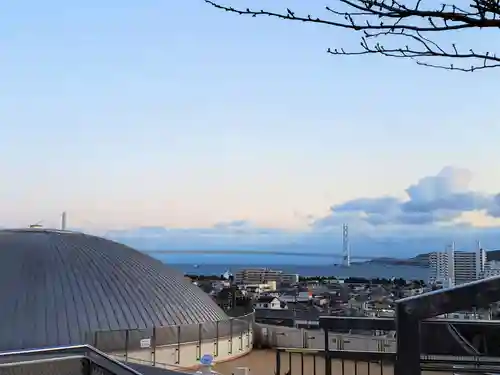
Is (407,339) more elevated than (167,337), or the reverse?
(407,339)

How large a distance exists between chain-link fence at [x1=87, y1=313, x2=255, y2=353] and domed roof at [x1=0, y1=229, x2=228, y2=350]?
106 cm

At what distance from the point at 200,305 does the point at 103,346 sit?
7413mm

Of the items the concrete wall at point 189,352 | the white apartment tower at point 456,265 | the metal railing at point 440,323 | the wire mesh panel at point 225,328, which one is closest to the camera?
the metal railing at point 440,323

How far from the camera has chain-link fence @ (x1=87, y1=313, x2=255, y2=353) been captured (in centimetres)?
2104

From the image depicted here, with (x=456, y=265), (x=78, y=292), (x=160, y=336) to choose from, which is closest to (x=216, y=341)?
(x=160, y=336)

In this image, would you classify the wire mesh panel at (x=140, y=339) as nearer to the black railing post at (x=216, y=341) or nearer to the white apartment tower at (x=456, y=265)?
the black railing post at (x=216, y=341)

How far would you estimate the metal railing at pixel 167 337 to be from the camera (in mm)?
21047

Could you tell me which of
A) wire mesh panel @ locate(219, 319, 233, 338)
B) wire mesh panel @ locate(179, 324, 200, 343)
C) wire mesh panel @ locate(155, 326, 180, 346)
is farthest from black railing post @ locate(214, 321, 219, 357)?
wire mesh panel @ locate(155, 326, 180, 346)

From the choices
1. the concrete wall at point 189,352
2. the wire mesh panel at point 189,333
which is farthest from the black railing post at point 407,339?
the wire mesh panel at point 189,333

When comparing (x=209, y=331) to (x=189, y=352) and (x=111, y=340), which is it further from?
(x=111, y=340)

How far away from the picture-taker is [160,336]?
73.1 feet

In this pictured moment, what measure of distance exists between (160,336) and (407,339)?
1865 cm

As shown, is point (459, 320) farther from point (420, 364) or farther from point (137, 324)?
point (137, 324)

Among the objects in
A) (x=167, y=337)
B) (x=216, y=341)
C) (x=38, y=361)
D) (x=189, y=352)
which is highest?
(x=38, y=361)
